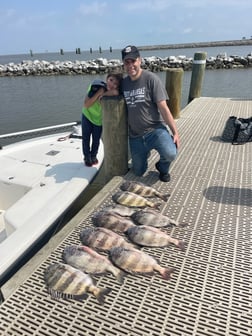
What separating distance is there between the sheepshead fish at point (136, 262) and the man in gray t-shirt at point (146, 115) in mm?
1712

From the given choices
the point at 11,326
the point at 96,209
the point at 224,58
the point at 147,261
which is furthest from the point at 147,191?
the point at 224,58

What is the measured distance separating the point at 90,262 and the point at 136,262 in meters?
0.39

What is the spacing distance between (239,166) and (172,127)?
1383 mm

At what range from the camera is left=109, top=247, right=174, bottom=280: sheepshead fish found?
96.2 inches

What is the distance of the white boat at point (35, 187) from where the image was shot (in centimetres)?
327

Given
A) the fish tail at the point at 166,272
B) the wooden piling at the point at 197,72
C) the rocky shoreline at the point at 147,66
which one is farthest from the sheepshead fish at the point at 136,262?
the rocky shoreline at the point at 147,66

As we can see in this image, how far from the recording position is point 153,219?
3.06m

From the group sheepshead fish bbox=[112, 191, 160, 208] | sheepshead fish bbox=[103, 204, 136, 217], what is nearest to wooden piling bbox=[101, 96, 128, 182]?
sheepshead fish bbox=[112, 191, 160, 208]

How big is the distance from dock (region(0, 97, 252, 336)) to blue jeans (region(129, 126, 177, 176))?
0.43m

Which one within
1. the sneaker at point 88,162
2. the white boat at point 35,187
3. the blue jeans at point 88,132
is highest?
the blue jeans at point 88,132

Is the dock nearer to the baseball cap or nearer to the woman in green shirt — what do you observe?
the woman in green shirt

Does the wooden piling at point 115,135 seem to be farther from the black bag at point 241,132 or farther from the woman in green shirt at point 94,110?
the black bag at point 241,132

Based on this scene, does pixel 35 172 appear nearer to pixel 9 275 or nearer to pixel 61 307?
pixel 9 275

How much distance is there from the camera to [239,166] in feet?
14.8
